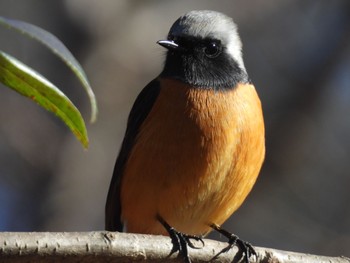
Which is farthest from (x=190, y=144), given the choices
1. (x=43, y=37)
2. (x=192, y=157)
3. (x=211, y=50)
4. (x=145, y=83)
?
(x=145, y=83)

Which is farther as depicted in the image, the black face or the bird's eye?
the bird's eye

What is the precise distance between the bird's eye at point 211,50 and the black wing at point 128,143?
0.40m

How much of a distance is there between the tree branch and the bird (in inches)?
32.8

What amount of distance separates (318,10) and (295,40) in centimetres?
55

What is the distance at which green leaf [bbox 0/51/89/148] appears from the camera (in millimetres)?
2729

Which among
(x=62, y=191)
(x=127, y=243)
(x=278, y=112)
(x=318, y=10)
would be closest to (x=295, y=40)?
(x=318, y=10)

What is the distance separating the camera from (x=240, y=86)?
5.64 m

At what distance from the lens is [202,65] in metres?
5.71

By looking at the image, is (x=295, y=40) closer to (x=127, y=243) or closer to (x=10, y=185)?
(x=10, y=185)

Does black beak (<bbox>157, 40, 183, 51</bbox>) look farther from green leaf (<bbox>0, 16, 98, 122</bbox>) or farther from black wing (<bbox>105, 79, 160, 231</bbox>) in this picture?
green leaf (<bbox>0, 16, 98, 122</bbox>)

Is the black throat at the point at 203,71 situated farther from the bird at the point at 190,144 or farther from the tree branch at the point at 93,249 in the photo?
the tree branch at the point at 93,249

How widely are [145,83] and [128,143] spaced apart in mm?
4241

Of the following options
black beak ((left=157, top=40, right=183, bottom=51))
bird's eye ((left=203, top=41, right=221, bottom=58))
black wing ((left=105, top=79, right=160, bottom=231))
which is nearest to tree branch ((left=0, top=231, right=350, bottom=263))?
black wing ((left=105, top=79, right=160, bottom=231))

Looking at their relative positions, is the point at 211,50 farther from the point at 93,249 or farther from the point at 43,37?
the point at 43,37
